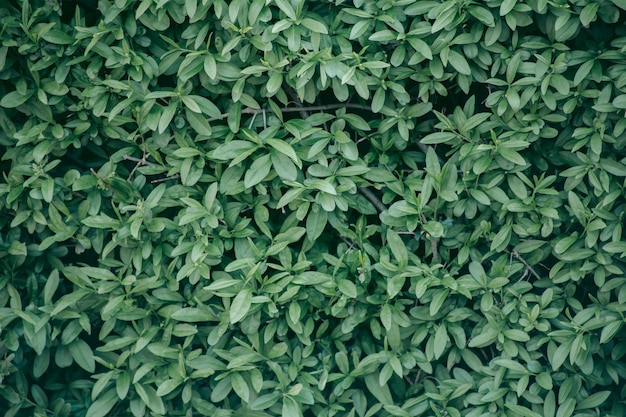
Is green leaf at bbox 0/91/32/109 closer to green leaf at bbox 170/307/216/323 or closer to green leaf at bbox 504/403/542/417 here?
green leaf at bbox 170/307/216/323

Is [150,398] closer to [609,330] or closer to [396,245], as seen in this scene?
[396,245]

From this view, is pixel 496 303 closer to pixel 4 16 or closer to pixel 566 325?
pixel 566 325

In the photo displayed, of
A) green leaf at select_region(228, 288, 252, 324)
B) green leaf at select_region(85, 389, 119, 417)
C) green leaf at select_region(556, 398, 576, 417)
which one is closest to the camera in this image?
green leaf at select_region(228, 288, 252, 324)

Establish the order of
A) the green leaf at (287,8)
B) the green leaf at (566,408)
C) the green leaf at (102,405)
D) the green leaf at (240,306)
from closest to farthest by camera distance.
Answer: the green leaf at (287,8), the green leaf at (240,306), the green leaf at (566,408), the green leaf at (102,405)

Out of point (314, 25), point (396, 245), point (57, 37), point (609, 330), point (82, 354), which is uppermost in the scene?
point (314, 25)

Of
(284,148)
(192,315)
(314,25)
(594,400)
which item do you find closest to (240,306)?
(192,315)

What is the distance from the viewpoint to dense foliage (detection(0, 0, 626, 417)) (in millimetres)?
2500

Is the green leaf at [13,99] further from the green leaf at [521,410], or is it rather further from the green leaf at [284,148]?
the green leaf at [521,410]

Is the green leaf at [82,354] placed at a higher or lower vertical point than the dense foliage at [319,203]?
lower

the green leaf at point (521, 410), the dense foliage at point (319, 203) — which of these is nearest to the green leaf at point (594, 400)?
the dense foliage at point (319, 203)

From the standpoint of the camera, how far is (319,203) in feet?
8.33

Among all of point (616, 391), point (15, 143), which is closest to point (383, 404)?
point (616, 391)

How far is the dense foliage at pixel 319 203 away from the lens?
2500mm

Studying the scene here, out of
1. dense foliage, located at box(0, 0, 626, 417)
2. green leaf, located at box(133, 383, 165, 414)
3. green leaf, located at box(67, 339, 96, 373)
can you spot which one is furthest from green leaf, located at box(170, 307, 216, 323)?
green leaf, located at box(67, 339, 96, 373)
